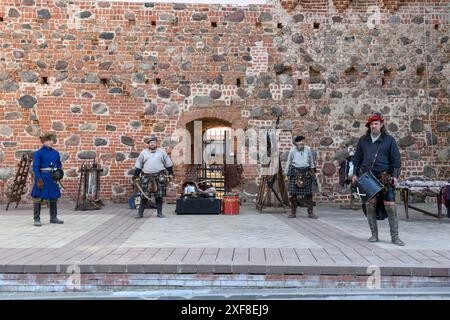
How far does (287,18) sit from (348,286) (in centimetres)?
888

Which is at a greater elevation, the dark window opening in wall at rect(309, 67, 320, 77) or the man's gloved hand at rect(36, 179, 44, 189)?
the dark window opening in wall at rect(309, 67, 320, 77)

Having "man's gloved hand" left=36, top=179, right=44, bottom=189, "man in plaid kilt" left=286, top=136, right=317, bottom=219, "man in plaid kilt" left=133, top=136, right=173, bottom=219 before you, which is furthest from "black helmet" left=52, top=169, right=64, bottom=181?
"man in plaid kilt" left=286, top=136, right=317, bottom=219

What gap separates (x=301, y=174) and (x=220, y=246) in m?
3.77

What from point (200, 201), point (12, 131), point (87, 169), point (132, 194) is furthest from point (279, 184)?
point (12, 131)

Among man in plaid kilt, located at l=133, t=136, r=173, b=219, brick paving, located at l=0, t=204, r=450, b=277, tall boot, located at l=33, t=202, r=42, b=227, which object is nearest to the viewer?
brick paving, located at l=0, t=204, r=450, b=277

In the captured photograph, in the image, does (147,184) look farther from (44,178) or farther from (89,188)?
(89,188)

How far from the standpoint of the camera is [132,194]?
1104 centimetres

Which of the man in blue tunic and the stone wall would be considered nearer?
the man in blue tunic

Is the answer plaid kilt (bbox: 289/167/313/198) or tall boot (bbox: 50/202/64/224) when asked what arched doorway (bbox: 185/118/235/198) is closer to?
plaid kilt (bbox: 289/167/313/198)

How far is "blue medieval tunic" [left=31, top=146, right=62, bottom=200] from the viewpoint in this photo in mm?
7656

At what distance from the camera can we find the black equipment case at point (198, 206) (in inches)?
375

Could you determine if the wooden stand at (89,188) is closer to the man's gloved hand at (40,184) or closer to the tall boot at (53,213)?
the tall boot at (53,213)

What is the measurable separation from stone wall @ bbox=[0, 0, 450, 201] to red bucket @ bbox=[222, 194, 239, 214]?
195cm

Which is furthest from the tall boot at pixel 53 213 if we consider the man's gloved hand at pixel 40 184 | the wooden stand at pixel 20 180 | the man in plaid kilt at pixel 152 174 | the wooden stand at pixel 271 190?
the wooden stand at pixel 271 190
